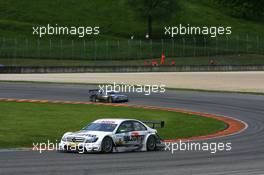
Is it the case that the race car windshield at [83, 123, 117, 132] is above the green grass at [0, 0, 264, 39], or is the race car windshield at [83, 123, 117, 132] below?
below

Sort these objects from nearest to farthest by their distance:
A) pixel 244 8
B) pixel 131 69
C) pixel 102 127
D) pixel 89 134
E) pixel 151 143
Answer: pixel 89 134
pixel 102 127
pixel 151 143
pixel 131 69
pixel 244 8

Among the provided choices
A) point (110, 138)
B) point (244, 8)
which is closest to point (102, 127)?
point (110, 138)

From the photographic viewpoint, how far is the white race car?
78.9ft

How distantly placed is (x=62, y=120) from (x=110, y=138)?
524 inches

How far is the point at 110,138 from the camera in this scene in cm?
2459

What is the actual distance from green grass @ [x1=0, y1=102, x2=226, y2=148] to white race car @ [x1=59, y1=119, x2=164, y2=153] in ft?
11.1

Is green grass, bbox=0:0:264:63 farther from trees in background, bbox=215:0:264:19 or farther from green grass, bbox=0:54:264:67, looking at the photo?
trees in background, bbox=215:0:264:19

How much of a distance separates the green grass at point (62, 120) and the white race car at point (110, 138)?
338cm

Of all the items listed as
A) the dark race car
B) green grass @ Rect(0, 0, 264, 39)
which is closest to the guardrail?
the dark race car

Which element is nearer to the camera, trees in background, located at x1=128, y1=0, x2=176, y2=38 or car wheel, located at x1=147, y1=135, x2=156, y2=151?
car wheel, located at x1=147, y1=135, x2=156, y2=151

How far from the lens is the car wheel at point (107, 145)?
957 inches

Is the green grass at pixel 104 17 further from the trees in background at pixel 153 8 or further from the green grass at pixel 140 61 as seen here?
the green grass at pixel 140 61

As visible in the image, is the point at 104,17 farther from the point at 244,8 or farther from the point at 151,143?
the point at 151,143

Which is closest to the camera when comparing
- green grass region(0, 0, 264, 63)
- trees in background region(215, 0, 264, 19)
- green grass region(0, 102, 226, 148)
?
Answer: green grass region(0, 102, 226, 148)
